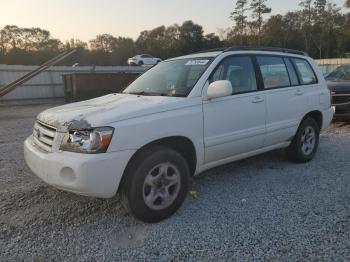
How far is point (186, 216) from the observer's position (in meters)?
3.76

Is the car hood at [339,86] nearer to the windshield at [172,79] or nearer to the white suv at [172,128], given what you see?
the white suv at [172,128]

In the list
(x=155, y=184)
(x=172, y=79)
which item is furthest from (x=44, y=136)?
(x=172, y=79)

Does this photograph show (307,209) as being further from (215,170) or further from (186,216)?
(215,170)

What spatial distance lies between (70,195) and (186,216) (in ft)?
5.08

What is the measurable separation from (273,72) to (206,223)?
2539 millimetres

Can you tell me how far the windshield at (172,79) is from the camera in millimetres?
4160

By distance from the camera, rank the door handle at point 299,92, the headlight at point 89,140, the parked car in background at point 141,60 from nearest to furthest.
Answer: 1. the headlight at point 89,140
2. the door handle at point 299,92
3. the parked car in background at point 141,60

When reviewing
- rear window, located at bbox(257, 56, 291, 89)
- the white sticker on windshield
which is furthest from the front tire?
rear window, located at bbox(257, 56, 291, 89)

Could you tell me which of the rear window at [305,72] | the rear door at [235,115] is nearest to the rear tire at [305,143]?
the rear window at [305,72]

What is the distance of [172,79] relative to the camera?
175 inches

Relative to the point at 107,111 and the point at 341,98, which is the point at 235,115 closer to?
the point at 107,111

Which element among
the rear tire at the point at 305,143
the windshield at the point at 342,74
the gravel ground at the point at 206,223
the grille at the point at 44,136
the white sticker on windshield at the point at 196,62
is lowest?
the gravel ground at the point at 206,223

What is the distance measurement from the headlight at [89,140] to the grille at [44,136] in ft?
0.90

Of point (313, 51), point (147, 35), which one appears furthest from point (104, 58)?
point (313, 51)
